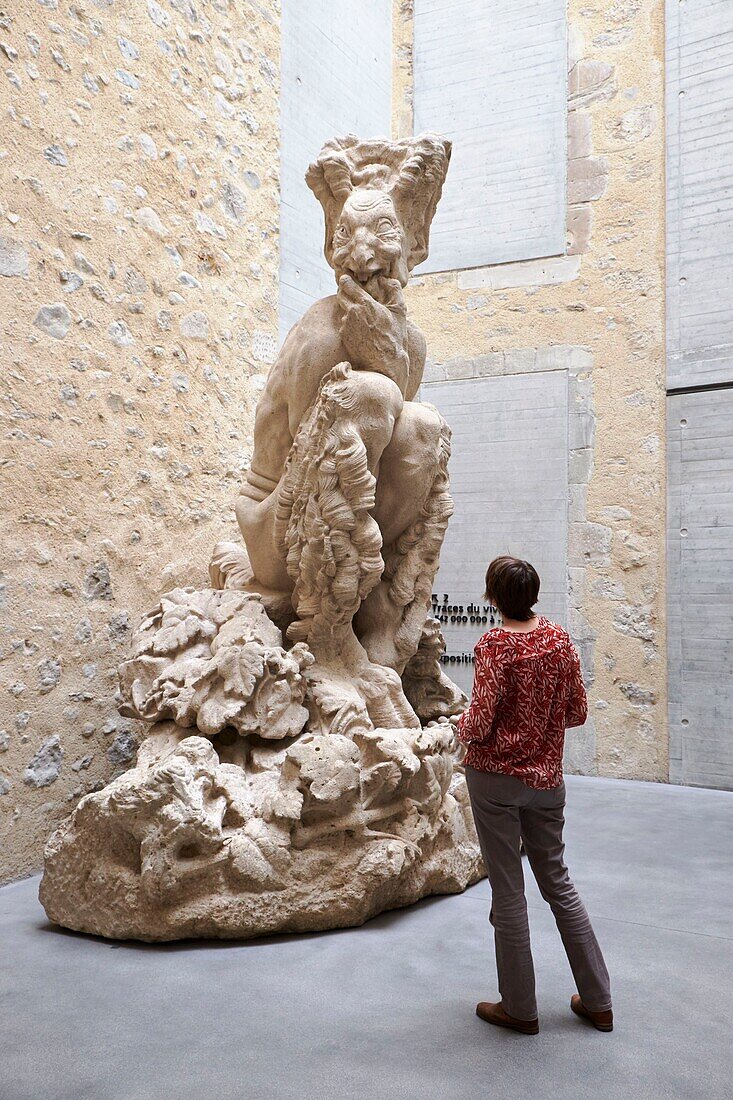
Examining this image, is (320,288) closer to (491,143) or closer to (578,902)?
(491,143)

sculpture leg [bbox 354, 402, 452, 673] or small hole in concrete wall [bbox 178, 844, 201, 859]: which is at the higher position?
sculpture leg [bbox 354, 402, 452, 673]

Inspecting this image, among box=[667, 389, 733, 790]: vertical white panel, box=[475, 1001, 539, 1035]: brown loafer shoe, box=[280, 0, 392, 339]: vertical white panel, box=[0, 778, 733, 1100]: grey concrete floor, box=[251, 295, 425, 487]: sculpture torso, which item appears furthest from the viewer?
box=[280, 0, 392, 339]: vertical white panel

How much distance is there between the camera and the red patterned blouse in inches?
80.4

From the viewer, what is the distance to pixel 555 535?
5.79 metres

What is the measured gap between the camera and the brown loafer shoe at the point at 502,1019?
Result: 1.99 metres

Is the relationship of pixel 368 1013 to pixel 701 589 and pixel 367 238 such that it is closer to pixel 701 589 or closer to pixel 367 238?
pixel 367 238

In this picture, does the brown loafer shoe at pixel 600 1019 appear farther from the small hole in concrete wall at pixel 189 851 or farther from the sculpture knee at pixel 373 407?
the sculpture knee at pixel 373 407

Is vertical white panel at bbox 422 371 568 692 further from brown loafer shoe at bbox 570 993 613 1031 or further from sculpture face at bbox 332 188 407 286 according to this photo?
brown loafer shoe at bbox 570 993 613 1031

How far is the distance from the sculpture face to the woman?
1.44 m

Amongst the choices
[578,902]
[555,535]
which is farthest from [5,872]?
[555,535]

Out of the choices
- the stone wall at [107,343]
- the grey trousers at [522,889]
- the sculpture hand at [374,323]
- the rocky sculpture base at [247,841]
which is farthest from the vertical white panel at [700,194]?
the grey trousers at [522,889]

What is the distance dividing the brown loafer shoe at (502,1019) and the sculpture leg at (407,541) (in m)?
1.47

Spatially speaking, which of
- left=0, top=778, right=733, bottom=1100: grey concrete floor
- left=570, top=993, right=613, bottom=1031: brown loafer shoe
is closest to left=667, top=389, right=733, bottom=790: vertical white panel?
left=0, top=778, right=733, bottom=1100: grey concrete floor

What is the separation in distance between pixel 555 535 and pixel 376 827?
3.35 m
